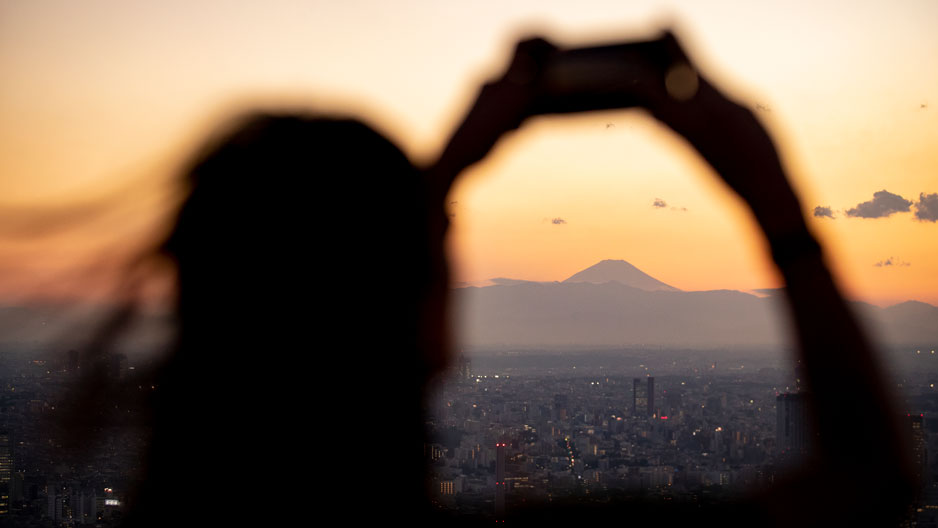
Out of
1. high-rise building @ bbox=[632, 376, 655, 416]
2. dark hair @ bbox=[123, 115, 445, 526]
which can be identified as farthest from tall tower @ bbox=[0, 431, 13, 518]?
high-rise building @ bbox=[632, 376, 655, 416]

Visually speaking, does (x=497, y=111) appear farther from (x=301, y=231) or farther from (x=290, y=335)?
(x=290, y=335)

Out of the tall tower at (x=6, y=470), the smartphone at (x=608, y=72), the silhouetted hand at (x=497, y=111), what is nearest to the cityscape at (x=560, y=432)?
the tall tower at (x=6, y=470)

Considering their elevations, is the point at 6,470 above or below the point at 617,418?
below

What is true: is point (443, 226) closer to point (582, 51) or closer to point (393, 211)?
point (393, 211)

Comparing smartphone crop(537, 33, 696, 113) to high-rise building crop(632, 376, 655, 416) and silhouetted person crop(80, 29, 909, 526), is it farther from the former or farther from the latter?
high-rise building crop(632, 376, 655, 416)

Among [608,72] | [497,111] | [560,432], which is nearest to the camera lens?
[608,72]

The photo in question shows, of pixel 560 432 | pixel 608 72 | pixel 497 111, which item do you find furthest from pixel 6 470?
pixel 560 432

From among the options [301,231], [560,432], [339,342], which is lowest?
[560,432]

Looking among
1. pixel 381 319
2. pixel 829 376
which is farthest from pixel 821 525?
pixel 381 319
